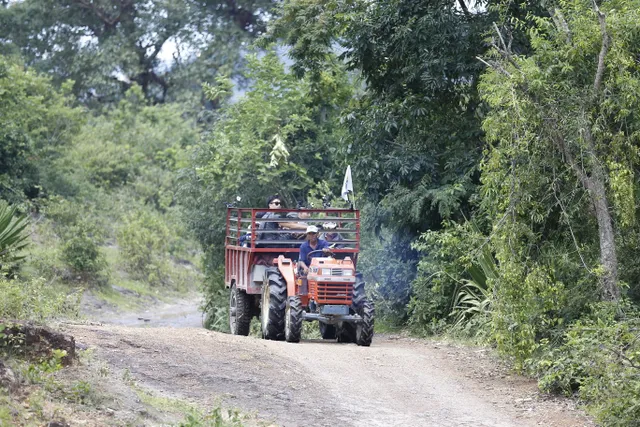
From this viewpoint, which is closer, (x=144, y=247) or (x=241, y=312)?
(x=241, y=312)

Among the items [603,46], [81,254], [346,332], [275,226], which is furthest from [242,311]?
[81,254]

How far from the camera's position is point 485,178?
1224cm

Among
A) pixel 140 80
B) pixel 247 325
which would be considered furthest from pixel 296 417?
pixel 140 80

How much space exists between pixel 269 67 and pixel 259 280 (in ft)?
28.4

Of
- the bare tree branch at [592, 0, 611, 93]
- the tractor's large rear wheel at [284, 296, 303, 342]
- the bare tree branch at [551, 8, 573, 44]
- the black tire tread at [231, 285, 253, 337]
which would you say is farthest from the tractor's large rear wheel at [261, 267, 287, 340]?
the bare tree branch at [592, 0, 611, 93]

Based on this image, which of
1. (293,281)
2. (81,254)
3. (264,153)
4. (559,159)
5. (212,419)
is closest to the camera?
(212,419)

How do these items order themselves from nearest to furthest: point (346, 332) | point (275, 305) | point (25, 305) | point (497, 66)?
1. point (497, 66)
2. point (25, 305)
3. point (275, 305)
4. point (346, 332)

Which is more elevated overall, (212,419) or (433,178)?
(433,178)

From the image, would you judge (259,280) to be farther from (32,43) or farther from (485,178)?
(32,43)

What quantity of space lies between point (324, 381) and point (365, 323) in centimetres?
361

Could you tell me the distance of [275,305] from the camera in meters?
15.3

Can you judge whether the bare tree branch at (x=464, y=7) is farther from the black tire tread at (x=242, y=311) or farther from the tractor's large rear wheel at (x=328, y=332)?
the black tire tread at (x=242, y=311)

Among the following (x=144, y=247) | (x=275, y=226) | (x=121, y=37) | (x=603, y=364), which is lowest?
(x=603, y=364)

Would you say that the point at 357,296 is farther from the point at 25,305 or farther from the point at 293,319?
the point at 25,305
